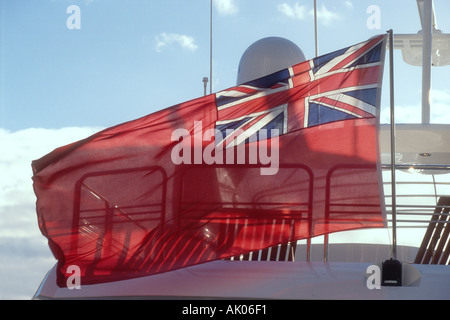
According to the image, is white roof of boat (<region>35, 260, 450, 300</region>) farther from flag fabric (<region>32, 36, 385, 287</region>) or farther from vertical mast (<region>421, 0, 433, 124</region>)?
vertical mast (<region>421, 0, 433, 124</region>)

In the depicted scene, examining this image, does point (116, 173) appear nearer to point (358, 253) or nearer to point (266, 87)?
point (266, 87)

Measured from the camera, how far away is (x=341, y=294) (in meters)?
5.27

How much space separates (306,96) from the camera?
6184mm

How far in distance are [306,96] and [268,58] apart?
5783 mm

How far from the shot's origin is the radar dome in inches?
464

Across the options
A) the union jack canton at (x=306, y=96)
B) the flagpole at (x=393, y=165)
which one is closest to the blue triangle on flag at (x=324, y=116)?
the union jack canton at (x=306, y=96)

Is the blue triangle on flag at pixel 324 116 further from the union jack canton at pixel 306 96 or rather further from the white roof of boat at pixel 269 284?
the white roof of boat at pixel 269 284

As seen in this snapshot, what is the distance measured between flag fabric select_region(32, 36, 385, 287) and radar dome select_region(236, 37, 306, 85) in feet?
18.5

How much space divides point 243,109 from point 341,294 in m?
1.80

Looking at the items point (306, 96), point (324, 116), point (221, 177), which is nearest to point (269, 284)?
point (221, 177)

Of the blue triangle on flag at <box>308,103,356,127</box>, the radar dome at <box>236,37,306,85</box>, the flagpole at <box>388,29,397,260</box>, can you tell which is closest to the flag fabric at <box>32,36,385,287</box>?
the blue triangle on flag at <box>308,103,356,127</box>

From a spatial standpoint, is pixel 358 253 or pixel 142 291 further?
pixel 358 253

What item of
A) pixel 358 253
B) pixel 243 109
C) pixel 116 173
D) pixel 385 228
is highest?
pixel 243 109

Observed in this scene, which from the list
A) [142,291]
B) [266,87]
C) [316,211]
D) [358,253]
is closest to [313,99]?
[266,87]
